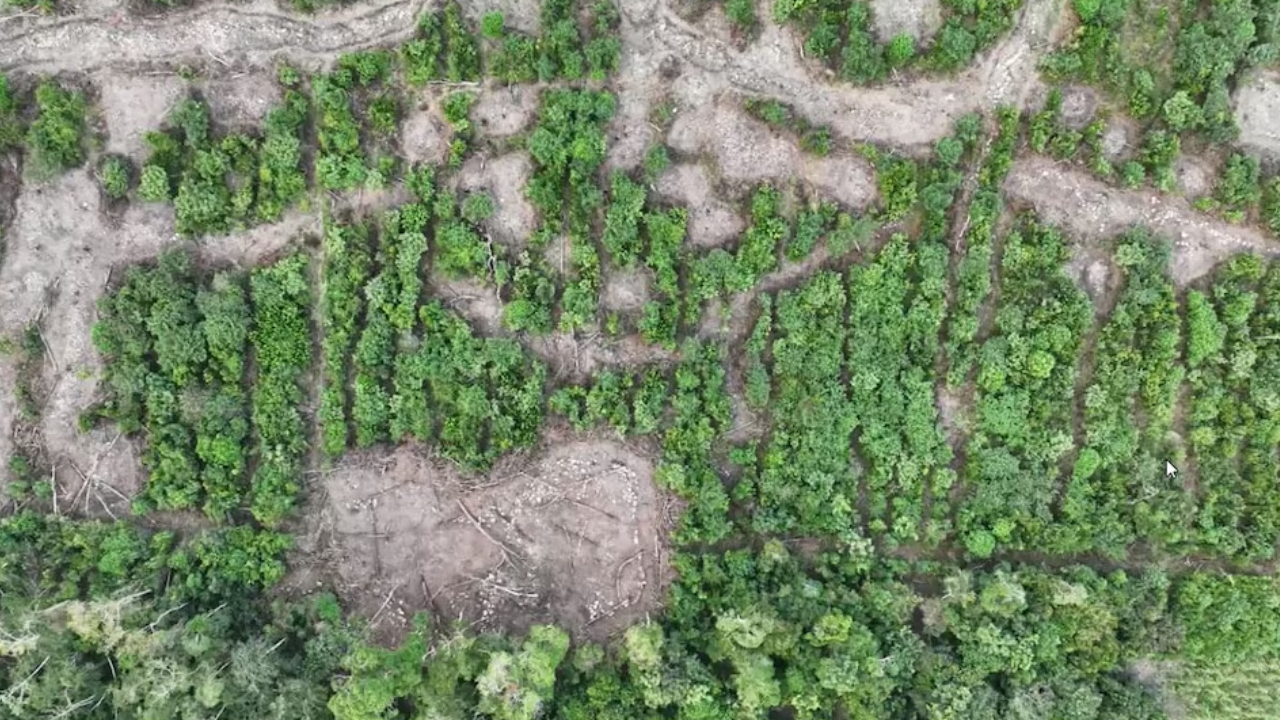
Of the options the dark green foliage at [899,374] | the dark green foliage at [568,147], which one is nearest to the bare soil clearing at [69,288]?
the dark green foliage at [568,147]

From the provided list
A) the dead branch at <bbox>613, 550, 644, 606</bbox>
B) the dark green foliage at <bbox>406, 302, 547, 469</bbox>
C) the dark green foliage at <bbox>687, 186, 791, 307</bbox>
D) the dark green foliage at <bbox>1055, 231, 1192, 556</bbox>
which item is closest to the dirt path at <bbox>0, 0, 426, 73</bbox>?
the dark green foliage at <bbox>406, 302, 547, 469</bbox>

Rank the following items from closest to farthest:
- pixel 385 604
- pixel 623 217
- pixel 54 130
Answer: pixel 54 130
pixel 623 217
pixel 385 604

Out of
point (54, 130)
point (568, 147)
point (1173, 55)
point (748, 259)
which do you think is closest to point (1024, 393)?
point (748, 259)

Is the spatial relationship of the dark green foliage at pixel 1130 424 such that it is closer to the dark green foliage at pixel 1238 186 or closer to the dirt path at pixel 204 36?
the dark green foliage at pixel 1238 186

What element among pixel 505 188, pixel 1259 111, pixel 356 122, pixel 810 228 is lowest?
pixel 505 188

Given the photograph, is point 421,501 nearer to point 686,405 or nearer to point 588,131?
point 686,405

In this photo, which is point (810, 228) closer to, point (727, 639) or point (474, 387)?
point (474, 387)
